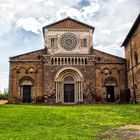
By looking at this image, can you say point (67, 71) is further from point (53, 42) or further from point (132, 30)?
point (132, 30)

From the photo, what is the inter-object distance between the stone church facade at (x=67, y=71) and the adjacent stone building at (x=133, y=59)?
1758 millimetres

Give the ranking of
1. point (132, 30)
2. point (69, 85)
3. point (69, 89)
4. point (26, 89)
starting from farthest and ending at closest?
1. point (69, 85)
2. point (69, 89)
3. point (26, 89)
4. point (132, 30)

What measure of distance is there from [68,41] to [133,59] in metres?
9.69

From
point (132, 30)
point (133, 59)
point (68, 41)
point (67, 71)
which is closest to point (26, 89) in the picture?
point (67, 71)

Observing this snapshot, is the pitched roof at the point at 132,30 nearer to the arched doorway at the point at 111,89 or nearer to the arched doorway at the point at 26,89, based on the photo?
the arched doorway at the point at 111,89

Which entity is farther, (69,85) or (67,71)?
(69,85)

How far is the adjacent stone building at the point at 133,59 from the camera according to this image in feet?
113

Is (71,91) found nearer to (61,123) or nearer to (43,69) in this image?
(43,69)

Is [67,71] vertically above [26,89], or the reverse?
[67,71]

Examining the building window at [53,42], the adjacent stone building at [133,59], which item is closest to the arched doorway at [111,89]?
the adjacent stone building at [133,59]

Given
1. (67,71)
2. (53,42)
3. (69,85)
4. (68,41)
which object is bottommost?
(69,85)

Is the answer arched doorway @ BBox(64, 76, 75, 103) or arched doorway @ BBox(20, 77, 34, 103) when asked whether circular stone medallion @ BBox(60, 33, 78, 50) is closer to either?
arched doorway @ BBox(64, 76, 75, 103)

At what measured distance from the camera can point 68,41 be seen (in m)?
40.5

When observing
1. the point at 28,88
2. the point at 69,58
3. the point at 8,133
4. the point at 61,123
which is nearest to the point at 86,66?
the point at 69,58
